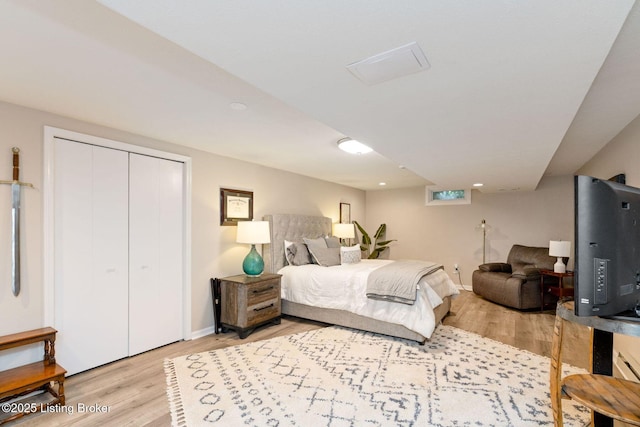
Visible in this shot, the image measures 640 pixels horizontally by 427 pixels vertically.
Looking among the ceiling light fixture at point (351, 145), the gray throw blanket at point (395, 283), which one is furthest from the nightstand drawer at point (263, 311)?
the ceiling light fixture at point (351, 145)

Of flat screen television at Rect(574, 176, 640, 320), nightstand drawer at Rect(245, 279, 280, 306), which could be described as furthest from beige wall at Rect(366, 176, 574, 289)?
flat screen television at Rect(574, 176, 640, 320)

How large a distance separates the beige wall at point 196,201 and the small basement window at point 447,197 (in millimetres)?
1679

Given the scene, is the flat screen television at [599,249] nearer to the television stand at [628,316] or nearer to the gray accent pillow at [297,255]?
the television stand at [628,316]

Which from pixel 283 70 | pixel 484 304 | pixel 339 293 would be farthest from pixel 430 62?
pixel 484 304

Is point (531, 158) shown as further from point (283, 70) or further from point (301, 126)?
point (283, 70)

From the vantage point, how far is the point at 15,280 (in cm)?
242

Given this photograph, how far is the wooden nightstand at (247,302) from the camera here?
3.66 metres

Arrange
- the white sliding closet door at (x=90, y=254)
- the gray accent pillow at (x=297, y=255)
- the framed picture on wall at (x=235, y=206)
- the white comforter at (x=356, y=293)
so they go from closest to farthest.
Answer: the white sliding closet door at (x=90, y=254) < the white comforter at (x=356, y=293) < the framed picture on wall at (x=235, y=206) < the gray accent pillow at (x=297, y=255)

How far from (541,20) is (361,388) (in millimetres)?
2504

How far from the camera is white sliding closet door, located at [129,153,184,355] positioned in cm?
322

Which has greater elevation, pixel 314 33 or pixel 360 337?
pixel 314 33

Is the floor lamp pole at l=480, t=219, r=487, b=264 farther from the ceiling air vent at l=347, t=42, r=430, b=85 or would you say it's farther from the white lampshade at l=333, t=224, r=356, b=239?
the ceiling air vent at l=347, t=42, r=430, b=85

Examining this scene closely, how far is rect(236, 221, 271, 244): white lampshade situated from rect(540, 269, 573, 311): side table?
424 cm

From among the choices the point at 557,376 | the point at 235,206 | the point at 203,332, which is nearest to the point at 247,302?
the point at 203,332
